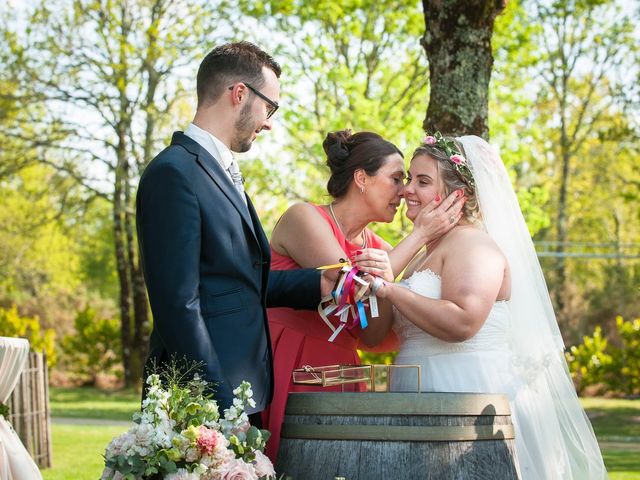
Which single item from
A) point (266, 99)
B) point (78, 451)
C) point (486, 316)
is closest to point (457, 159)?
point (486, 316)

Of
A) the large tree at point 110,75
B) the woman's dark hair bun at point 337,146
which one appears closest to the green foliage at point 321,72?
the large tree at point 110,75

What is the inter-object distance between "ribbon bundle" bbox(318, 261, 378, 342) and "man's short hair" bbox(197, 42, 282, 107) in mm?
893

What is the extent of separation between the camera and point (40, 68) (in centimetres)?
2353

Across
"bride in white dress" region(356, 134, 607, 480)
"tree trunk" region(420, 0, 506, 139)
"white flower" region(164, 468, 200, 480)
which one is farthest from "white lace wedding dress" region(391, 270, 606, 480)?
"tree trunk" region(420, 0, 506, 139)

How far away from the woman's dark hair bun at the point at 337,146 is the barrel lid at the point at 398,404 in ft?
5.77

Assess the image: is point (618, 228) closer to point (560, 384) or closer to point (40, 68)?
point (40, 68)

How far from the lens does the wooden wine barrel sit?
3277 millimetres

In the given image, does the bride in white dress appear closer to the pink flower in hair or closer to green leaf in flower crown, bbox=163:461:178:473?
the pink flower in hair

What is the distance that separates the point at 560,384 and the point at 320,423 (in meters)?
1.52

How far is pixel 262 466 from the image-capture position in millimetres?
3330

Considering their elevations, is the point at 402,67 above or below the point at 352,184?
above

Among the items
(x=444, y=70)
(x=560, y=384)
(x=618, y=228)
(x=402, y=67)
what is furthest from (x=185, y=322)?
(x=618, y=228)

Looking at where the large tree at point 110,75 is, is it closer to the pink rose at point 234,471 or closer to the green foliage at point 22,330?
the green foliage at point 22,330

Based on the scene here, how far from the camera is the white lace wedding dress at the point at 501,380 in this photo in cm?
412
